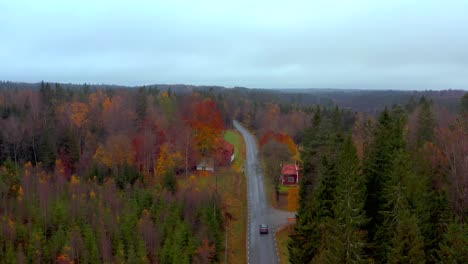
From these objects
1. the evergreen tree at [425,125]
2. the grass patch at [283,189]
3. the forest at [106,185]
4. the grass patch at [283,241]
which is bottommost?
the grass patch at [283,241]

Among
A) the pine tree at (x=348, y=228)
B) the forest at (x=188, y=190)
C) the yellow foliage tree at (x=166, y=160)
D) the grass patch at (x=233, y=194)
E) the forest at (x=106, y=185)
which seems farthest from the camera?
the yellow foliage tree at (x=166, y=160)

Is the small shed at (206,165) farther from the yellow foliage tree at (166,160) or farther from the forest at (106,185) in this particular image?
the yellow foliage tree at (166,160)

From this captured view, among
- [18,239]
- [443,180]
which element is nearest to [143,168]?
[18,239]

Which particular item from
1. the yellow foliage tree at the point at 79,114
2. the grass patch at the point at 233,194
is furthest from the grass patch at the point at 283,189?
the yellow foliage tree at the point at 79,114

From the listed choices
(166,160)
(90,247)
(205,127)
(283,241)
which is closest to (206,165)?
(205,127)

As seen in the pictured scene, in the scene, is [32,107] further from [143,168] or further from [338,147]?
[338,147]

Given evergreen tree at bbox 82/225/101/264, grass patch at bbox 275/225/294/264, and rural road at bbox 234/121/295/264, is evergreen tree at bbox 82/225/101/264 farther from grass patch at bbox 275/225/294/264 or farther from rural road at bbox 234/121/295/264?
grass patch at bbox 275/225/294/264
